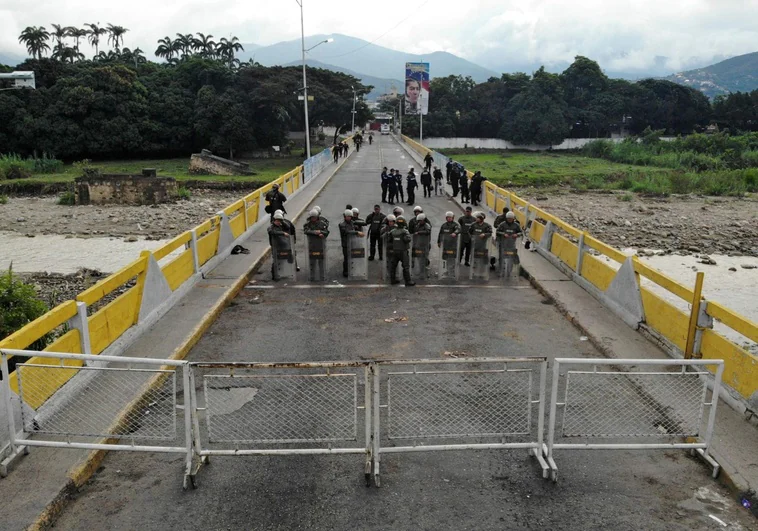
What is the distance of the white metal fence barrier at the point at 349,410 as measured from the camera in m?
5.73

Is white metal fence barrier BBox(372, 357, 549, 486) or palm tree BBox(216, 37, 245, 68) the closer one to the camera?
white metal fence barrier BBox(372, 357, 549, 486)

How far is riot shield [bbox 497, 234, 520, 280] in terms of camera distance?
13336 millimetres

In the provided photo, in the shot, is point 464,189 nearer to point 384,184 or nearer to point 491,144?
point 384,184

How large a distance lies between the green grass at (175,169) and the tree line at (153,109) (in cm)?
242

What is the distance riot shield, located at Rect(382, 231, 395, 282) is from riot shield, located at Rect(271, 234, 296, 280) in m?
1.98

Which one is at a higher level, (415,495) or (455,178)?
(455,178)

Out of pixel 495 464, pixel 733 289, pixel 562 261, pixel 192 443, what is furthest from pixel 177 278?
pixel 733 289

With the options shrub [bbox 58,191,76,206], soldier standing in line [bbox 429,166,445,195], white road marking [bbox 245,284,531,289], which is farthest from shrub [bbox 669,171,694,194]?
shrub [bbox 58,191,76,206]

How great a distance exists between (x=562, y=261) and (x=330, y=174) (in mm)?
24405

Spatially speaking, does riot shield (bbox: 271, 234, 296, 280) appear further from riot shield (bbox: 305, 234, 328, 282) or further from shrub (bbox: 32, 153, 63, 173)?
shrub (bbox: 32, 153, 63, 173)

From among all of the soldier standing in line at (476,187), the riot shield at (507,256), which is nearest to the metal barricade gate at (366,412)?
the riot shield at (507,256)

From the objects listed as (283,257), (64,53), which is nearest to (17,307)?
(283,257)

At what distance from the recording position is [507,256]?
13453mm

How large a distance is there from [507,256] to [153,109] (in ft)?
213
